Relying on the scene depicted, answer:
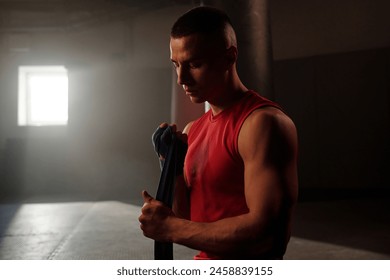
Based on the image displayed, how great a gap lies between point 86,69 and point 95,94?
0.45 m

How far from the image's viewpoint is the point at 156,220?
102cm

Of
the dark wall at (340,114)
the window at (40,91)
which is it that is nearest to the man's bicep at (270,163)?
the dark wall at (340,114)

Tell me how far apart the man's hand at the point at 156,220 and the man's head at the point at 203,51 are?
30 cm

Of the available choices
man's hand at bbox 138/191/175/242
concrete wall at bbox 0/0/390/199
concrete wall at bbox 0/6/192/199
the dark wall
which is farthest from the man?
concrete wall at bbox 0/6/192/199

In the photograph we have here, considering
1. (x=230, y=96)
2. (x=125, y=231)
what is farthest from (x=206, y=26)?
(x=125, y=231)

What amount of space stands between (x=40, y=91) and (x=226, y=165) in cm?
654

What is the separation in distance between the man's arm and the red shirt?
0.12 feet

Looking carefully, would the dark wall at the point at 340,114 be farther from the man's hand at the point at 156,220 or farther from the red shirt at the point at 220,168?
the man's hand at the point at 156,220

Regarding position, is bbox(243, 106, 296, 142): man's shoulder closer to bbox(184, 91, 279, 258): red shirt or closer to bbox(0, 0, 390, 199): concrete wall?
bbox(184, 91, 279, 258): red shirt

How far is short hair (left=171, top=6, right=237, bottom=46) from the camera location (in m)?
1.03

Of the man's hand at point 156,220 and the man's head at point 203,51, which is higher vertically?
the man's head at point 203,51

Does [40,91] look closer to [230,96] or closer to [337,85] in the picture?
[337,85]

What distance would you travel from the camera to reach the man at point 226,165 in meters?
0.92

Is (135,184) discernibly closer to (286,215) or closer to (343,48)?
(343,48)
